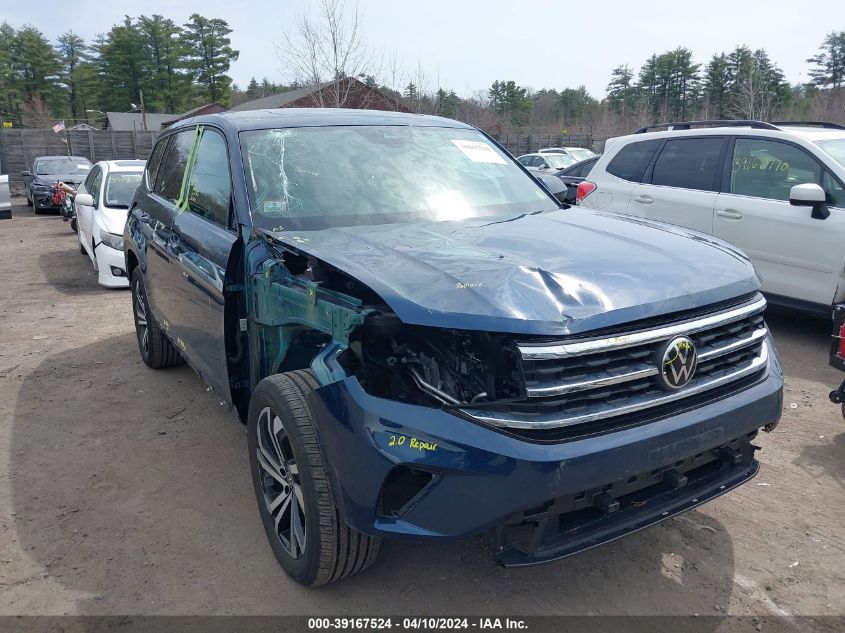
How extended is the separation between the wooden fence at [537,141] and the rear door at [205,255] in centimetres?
3370

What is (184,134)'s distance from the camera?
190 inches

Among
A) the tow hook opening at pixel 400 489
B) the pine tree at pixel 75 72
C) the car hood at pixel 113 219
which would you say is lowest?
the tow hook opening at pixel 400 489

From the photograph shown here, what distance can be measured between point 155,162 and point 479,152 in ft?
9.23

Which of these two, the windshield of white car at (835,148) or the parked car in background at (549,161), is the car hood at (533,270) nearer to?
the windshield of white car at (835,148)

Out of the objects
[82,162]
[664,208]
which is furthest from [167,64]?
[664,208]

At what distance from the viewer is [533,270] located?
8.41 feet

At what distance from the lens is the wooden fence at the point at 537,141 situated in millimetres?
37188

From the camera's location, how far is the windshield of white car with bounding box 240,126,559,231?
3451mm

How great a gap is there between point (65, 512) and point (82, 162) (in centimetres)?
2145

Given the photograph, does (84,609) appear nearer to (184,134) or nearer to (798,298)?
(184,134)

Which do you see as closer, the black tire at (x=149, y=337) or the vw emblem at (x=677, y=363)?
the vw emblem at (x=677, y=363)

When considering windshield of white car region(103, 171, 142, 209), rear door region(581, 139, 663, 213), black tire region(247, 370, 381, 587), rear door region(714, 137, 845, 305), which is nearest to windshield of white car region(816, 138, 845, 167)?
rear door region(714, 137, 845, 305)

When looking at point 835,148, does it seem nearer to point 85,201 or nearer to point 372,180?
point 372,180

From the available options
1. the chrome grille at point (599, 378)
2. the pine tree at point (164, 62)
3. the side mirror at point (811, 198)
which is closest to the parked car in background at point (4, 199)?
the side mirror at point (811, 198)
